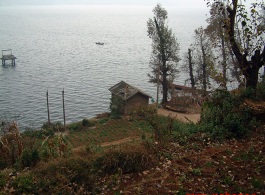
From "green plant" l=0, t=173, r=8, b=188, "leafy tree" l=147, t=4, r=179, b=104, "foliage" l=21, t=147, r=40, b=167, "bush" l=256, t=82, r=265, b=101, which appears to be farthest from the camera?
"leafy tree" l=147, t=4, r=179, b=104

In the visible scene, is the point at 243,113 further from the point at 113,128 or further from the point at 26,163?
the point at 113,128

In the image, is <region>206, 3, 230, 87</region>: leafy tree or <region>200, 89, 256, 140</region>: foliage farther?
<region>206, 3, 230, 87</region>: leafy tree

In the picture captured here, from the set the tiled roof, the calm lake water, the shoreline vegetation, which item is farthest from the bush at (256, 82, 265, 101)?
the calm lake water

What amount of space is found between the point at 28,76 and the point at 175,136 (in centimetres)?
5516

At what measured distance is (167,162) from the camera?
7680mm

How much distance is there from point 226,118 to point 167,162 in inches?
143

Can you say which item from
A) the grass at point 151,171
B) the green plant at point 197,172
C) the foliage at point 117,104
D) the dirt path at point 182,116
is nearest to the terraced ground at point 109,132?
the foliage at point 117,104

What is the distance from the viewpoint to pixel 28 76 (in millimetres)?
57438

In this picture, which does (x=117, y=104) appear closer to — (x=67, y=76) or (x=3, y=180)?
(x=3, y=180)

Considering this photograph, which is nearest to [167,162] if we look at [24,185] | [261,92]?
[24,185]

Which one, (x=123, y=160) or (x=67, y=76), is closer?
(x=123, y=160)

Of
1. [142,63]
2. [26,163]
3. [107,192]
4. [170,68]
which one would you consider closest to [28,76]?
[142,63]

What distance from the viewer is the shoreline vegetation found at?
20.1 feet

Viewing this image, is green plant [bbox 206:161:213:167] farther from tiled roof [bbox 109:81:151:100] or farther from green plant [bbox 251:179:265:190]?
tiled roof [bbox 109:81:151:100]
